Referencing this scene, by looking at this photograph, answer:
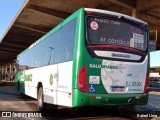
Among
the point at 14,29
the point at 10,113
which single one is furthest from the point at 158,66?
the point at 10,113

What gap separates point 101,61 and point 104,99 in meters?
1.06

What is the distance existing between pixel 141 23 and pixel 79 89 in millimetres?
3100

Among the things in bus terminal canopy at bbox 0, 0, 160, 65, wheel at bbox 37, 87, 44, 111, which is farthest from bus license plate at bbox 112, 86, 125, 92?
bus terminal canopy at bbox 0, 0, 160, 65

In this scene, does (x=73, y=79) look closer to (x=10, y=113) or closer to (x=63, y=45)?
(x=63, y=45)

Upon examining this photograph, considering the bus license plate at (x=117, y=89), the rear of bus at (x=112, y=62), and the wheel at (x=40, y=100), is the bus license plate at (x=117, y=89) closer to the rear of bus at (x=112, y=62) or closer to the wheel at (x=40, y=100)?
the rear of bus at (x=112, y=62)

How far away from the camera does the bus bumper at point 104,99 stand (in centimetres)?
765

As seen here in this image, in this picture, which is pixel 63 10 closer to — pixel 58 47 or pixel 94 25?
pixel 58 47

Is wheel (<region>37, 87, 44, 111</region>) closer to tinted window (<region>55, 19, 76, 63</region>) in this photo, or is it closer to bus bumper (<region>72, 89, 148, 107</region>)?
tinted window (<region>55, 19, 76, 63</region>)

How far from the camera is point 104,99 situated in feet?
26.0

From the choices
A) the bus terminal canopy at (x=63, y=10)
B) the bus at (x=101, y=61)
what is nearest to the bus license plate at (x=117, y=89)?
the bus at (x=101, y=61)

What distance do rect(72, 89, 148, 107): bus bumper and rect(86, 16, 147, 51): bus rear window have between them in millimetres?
1462

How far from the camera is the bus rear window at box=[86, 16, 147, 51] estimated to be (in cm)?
812

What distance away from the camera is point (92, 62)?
7930 mm

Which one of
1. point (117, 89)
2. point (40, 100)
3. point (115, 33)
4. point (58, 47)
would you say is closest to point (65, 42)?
point (58, 47)
